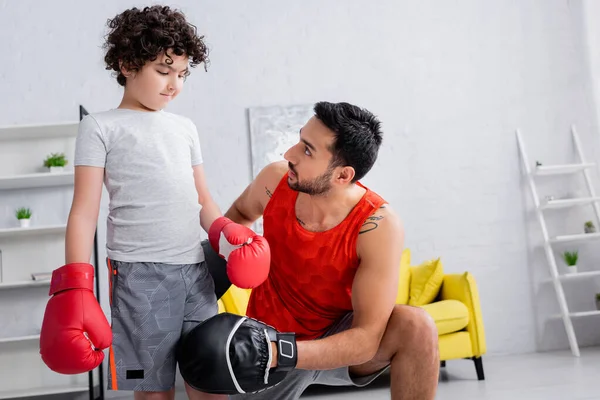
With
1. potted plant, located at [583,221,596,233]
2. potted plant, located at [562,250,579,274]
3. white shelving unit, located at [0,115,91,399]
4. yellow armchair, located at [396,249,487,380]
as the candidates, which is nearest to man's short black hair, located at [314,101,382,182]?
yellow armchair, located at [396,249,487,380]

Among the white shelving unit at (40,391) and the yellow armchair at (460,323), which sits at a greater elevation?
the yellow armchair at (460,323)

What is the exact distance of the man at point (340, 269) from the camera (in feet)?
5.77

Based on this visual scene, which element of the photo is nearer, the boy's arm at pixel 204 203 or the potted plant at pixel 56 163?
the boy's arm at pixel 204 203

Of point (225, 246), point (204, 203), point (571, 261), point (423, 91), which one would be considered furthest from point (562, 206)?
point (225, 246)

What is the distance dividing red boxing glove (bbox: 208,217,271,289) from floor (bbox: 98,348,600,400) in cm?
211

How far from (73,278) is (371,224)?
2.54ft

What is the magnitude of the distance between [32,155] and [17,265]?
75cm

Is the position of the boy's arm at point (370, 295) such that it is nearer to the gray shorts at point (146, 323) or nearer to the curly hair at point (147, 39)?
the gray shorts at point (146, 323)

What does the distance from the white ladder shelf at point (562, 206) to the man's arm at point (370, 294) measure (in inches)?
130

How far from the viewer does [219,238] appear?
1823 millimetres

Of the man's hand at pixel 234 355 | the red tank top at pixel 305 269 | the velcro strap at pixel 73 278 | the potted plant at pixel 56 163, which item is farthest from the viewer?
the potted plant at pixel 56 163

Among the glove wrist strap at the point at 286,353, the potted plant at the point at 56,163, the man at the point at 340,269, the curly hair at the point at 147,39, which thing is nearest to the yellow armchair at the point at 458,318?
the potted plant at the point at 56,163

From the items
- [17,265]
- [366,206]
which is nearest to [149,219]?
[366,206]

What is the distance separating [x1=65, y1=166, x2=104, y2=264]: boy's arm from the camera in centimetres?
168
